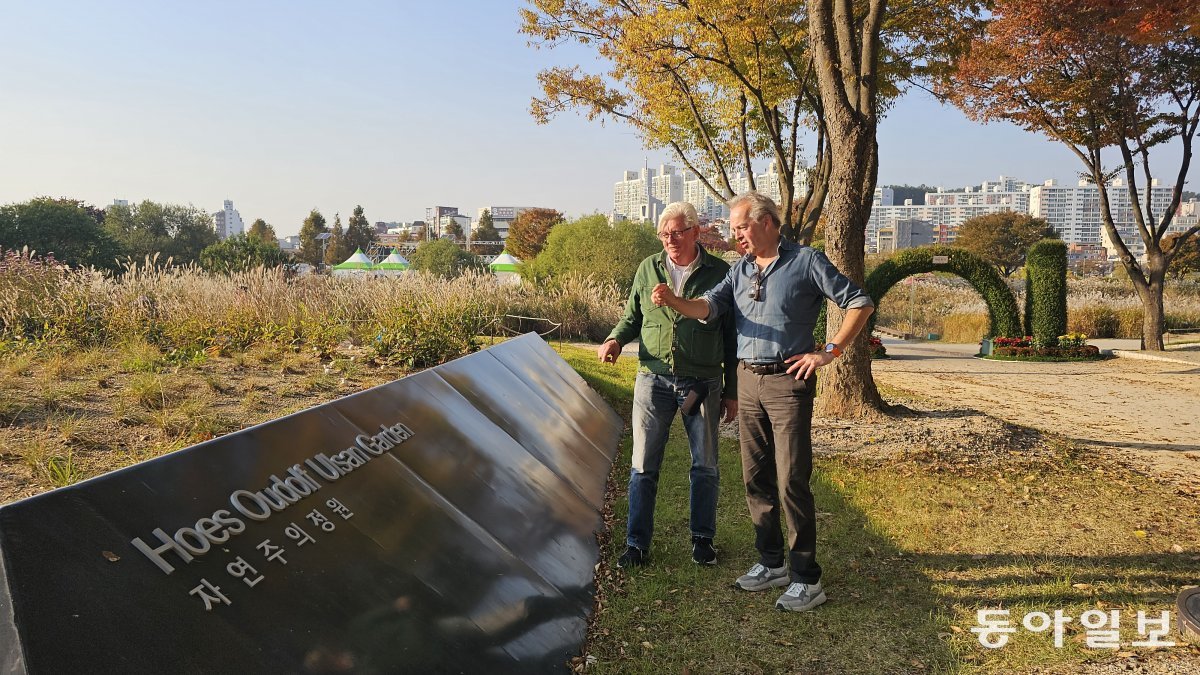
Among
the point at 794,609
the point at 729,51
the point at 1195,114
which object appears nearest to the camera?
the point at 794,609

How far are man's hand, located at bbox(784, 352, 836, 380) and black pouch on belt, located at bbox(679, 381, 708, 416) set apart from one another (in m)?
0.57

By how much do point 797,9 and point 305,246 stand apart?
2652 inches

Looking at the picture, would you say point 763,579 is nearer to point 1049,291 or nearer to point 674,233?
point 674,233

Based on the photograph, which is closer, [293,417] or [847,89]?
[293,417]

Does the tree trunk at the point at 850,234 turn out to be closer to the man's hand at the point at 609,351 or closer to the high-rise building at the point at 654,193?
the man's hand at the point at 609,351

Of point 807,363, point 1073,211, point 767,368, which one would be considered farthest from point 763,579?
point 1073,211

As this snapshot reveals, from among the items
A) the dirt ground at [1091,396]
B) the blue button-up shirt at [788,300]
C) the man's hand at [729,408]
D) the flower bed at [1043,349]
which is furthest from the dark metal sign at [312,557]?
the flower bed at [1043,349]

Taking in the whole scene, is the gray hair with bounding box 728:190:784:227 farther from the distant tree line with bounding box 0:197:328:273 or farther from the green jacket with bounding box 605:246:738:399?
the distant tree line with bounding box 0:197:328:273

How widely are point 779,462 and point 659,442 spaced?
648 mm

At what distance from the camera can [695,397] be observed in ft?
12.2

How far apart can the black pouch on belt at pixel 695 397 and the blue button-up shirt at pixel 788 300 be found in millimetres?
302

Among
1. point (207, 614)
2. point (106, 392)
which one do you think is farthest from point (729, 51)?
A: point (207, 614)

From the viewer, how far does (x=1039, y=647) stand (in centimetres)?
306

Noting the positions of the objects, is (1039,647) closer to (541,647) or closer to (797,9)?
(541,647)
